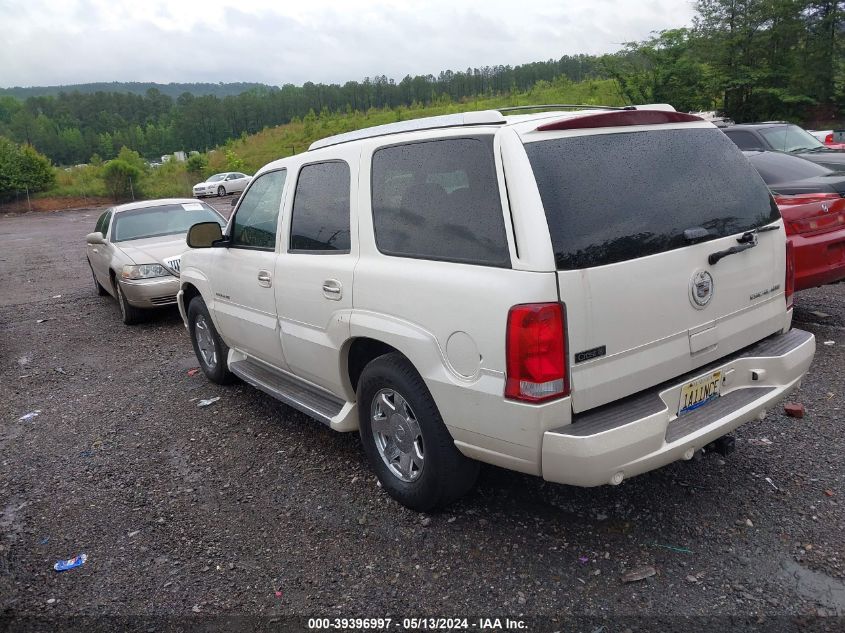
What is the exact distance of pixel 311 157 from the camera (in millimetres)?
4098

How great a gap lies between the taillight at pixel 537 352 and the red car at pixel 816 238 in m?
3.91

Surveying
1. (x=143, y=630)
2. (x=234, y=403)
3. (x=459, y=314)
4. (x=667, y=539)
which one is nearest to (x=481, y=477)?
(x=667, y=539)

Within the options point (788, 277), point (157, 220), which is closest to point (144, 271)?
point (157, 220)

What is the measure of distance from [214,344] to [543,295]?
3.77 meters

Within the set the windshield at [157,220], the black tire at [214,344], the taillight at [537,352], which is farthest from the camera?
the windshield at [157,220]

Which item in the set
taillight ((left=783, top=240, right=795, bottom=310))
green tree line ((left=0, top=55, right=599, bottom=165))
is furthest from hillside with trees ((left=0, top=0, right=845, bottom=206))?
taillight ((left=783, top=240, right=795, bottom=310))

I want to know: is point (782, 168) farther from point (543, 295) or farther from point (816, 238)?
point (543, 295)

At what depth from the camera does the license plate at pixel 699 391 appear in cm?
295

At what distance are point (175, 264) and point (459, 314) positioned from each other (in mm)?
6453

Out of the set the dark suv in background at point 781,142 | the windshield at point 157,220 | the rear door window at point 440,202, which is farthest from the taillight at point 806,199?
the windshield at point 157,220

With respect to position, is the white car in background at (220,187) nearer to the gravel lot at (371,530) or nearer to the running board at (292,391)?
the gravel lot at (371,530)

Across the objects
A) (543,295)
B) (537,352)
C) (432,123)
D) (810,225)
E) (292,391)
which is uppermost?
(432,123)

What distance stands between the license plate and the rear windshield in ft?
2.11

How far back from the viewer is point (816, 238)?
18.3 feet
